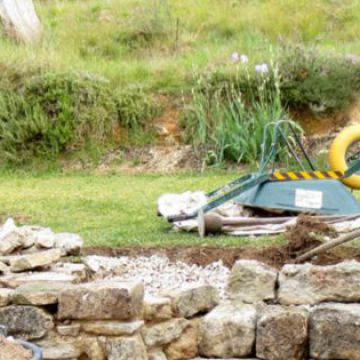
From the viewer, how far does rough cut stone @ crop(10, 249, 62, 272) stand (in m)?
6.75

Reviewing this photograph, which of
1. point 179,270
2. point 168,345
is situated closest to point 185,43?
point 179,270

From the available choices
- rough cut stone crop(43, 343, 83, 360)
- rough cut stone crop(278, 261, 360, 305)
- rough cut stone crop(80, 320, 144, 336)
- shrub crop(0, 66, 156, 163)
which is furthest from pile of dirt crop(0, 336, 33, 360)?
shrub crop(0, 66, 156, 163)

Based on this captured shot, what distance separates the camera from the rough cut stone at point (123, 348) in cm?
592

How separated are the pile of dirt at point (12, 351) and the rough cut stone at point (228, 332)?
110 centimetres

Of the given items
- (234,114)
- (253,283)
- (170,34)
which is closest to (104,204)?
(234,114)

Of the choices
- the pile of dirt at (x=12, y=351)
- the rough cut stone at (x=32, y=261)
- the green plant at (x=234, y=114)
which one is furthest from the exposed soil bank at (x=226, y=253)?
the green plant at (x=234, y=114)

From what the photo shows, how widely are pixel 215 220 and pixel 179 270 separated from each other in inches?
40.0

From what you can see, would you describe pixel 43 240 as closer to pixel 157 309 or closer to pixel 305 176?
pixel 157 309

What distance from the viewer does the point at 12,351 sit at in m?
5.50

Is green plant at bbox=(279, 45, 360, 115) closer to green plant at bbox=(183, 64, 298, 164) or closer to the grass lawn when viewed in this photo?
green plant at bbox=(183, 64, 298, 164)

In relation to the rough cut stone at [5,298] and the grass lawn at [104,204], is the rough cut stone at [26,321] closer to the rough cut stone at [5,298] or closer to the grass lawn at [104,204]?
the rough cut stone at [5,298]

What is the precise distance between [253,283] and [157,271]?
123cm

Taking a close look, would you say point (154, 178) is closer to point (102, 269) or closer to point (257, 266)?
point (102, 269)

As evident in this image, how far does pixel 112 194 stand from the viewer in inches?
446
